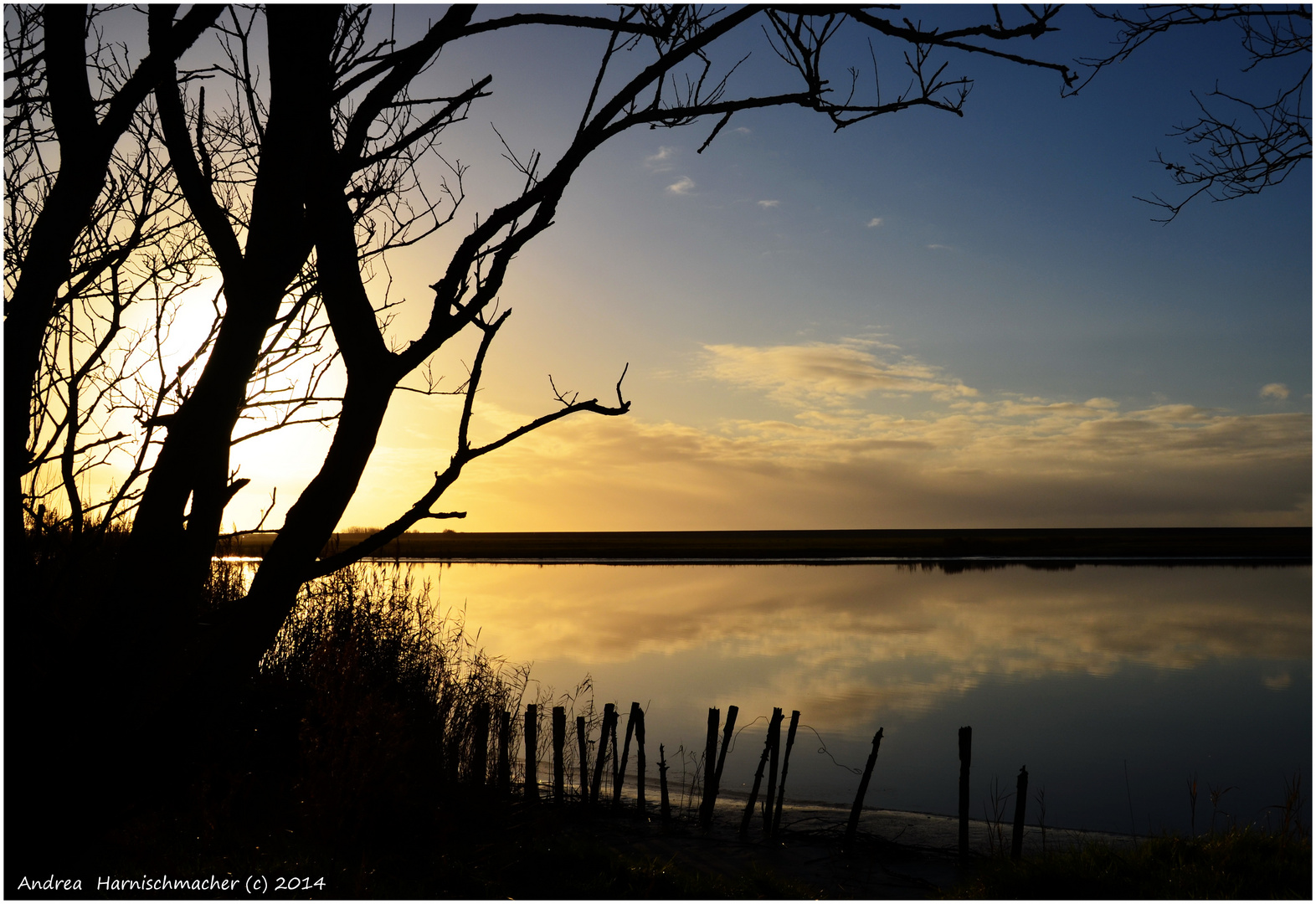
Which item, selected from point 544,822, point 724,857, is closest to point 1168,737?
point 724,857

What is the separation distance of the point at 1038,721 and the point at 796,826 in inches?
361

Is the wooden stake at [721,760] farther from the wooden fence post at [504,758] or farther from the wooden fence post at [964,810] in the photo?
the wooden fence post at [964,810]

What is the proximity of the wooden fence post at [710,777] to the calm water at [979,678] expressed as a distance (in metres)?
3.38

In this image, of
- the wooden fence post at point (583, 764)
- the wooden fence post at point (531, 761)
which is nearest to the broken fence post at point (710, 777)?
the wooden fence post at point (583, 764)

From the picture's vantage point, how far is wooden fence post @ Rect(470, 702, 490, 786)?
11.2 metres

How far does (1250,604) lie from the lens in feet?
117

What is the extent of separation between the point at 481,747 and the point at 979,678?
1509cm

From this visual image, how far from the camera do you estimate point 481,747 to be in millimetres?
11359

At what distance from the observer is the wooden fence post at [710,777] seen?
35.8ft

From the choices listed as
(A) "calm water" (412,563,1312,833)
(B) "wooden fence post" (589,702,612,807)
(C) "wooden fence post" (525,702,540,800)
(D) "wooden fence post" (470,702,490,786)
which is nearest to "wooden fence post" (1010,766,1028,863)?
(A) "calm water" (412,563,1312,833)

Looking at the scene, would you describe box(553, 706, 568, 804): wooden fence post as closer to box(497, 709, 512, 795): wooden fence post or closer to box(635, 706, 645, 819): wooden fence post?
box(497, 709, 512, 795): wooden fence post

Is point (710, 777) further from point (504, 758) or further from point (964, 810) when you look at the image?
point (964, 810)

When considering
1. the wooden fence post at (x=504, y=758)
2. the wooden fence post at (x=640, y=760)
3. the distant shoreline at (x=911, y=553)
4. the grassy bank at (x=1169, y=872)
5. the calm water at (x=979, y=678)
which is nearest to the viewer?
the grassy bank at (x=1169, y=872)

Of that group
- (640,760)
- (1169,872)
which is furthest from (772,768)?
(1169,872)
